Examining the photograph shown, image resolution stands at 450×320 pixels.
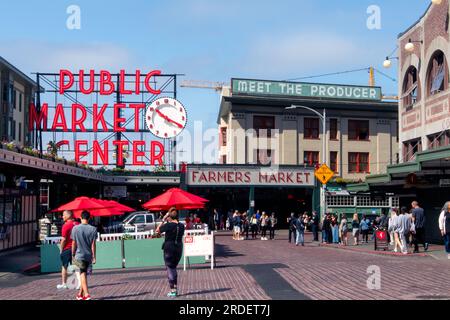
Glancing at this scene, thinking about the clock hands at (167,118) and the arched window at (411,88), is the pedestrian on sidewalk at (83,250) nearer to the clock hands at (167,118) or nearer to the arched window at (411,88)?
the arched window at (411,88)

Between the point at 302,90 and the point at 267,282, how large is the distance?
138 feet

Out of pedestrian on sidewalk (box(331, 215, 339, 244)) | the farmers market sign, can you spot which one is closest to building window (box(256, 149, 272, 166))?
the farmers market sign

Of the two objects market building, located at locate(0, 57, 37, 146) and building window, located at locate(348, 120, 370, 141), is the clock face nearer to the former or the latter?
building window, located at locate(348, 120, 370, 141)

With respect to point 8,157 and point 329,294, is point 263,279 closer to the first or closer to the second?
point 329,294

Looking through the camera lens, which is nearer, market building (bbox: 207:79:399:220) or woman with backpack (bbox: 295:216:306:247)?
woman with backpack (bbox: 295:216:306:247)

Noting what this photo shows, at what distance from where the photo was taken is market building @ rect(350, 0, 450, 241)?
27.5m

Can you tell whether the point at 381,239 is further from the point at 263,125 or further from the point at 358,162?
the point at 358,162

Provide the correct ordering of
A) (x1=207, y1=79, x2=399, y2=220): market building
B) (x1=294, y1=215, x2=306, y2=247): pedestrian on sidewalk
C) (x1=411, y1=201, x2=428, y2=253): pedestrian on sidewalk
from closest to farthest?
(x1=411, y1=201, x2=428, y2=253): pedestrian on sidewalk → (x1=294, y1=215, x2=306, y2=247): pedestrian on sidewalk → (x1=207, y1=79, x2=399, y2=220): market building

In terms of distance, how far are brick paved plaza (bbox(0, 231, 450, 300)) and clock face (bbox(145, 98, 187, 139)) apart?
27.5 metres

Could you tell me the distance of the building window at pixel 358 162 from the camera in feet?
180

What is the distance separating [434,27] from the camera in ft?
100

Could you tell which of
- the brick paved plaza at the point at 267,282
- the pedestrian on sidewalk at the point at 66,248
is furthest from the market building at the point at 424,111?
the pedestrian on sidewalk at the point at 66,248

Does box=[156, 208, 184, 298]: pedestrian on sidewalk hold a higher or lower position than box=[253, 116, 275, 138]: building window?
lower
